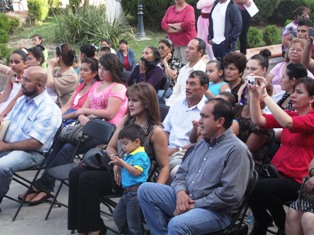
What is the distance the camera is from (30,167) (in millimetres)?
6305

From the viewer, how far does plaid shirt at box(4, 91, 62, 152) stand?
6.36 meters

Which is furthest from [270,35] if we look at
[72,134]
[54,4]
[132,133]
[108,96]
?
[132,133]

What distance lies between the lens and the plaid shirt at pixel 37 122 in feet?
20.9

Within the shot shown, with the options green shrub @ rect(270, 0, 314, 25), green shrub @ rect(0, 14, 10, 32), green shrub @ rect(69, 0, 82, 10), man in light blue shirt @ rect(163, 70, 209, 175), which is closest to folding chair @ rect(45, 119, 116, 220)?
man in light blue shirt @ rect(163, 70, 209, 175)

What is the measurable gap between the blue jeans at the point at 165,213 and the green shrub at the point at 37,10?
51.9 ft

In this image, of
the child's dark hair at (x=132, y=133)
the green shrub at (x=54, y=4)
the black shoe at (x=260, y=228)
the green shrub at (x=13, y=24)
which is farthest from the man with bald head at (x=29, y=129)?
the green shrub at (x=54, y=4)

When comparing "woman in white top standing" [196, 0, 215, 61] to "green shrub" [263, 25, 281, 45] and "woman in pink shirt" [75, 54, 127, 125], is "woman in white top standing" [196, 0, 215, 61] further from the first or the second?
"green shrub" [263, 25, 281, 45]

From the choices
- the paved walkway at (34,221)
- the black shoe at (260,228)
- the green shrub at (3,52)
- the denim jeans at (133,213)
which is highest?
the denim jeans at (133,213)

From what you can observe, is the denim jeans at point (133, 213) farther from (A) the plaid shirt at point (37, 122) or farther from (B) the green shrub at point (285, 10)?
(B) the green shrub at point (285, 10)

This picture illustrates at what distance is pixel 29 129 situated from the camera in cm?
644

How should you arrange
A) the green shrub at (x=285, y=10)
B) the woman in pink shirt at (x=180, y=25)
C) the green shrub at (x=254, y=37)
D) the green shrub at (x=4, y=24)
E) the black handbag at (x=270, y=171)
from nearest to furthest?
the black handbag at (x=270, y=171) → the woman in pink shirt at (x=180, y=25) → the green shrub at (x=254, y=37) → the green shrub at (x=4, y=24) → the green shrub at (x=285, y=10)

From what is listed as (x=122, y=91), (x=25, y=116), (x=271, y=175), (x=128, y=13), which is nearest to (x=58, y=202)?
(x=25, y=116)

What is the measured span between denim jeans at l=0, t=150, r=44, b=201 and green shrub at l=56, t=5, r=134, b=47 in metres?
9.07

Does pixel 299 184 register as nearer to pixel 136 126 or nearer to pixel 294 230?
pixel 294 230
